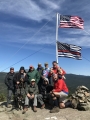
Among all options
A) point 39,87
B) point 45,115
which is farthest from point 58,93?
point 39,87

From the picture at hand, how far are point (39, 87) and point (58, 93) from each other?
5.86 ft

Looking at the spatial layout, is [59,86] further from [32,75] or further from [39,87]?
[32,75]

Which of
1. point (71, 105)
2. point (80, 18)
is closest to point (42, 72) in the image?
point (71, 105)

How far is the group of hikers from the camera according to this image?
11.2 m

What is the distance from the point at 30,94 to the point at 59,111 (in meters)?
1.97

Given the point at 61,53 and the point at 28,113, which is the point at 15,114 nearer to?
the point at 28,113

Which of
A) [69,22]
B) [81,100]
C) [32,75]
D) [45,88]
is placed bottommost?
[81,100]

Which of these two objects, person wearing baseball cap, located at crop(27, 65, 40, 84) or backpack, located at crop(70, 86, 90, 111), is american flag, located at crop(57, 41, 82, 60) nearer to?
person wearing baseball cap, located at crop(27, 65, 40, 84)

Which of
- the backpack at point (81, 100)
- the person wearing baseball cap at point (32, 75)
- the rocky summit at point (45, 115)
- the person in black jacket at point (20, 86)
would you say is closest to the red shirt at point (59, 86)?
the backpack at point (81, 100)

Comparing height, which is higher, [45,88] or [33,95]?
[45,88]

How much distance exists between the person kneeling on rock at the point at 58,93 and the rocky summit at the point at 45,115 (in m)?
0.35

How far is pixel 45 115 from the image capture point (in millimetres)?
10586

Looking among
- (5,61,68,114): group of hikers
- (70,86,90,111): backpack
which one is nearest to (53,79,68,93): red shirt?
(5,61,68,114): group of hikers

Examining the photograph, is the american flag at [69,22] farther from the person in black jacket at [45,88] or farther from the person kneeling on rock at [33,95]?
the person kneeling on rock at [33,95]
